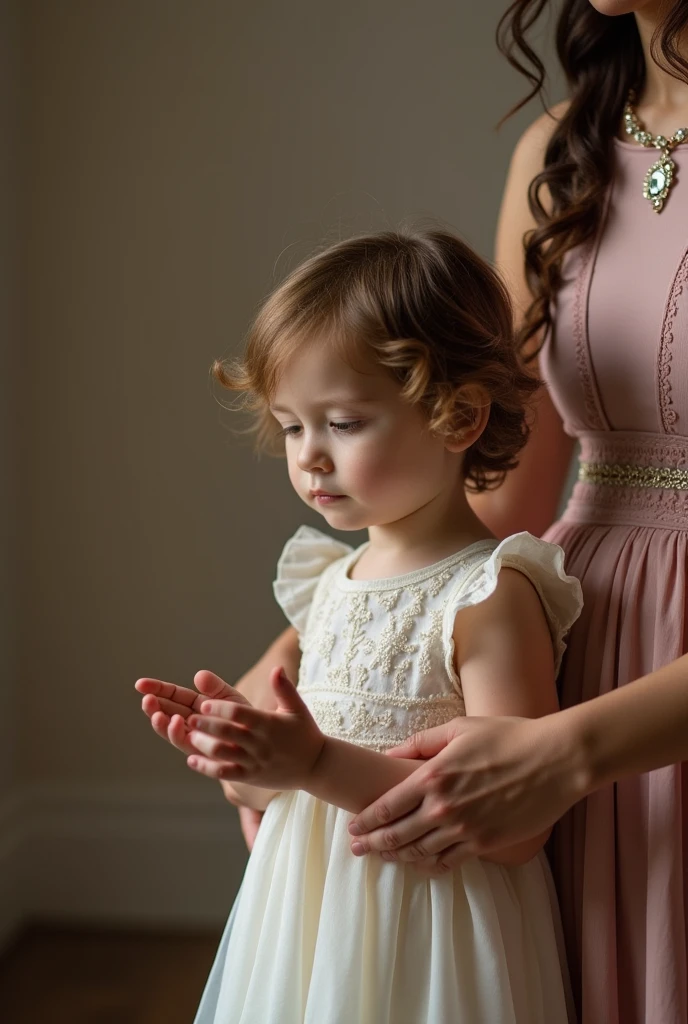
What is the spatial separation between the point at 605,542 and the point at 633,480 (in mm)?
80

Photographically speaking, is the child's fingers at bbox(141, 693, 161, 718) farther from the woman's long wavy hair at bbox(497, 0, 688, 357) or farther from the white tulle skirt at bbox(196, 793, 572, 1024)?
the woman's long wavy hair at bbox(497, 0, 688, 357)

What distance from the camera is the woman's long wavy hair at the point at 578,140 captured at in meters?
1.26

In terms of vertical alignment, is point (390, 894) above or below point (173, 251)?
below

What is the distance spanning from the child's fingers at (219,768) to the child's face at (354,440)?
0.31m

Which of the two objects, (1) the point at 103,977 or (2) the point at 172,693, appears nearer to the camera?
(2) the point at 172,693

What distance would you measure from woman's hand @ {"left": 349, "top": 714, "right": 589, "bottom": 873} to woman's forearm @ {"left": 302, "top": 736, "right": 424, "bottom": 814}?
3 centimetres

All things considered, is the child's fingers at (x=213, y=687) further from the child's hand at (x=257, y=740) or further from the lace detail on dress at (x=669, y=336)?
the lace detail on dress at (x=669, y=336)

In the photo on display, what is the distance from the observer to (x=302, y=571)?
1.37 meters

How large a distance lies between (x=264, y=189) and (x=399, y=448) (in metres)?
1.15

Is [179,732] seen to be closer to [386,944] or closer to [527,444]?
[386,944]

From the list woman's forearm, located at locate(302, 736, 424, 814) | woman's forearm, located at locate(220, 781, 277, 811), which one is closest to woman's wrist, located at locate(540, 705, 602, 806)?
woman's forearm, located at locate(302, 736, 424, 814)

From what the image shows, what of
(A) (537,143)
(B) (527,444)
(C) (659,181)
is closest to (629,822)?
(B) (527,444)

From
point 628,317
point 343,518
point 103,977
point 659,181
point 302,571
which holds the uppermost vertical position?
point 659,181

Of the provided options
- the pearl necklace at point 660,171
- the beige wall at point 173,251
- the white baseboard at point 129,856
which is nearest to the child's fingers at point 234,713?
the pearl necklace at point 660,171
